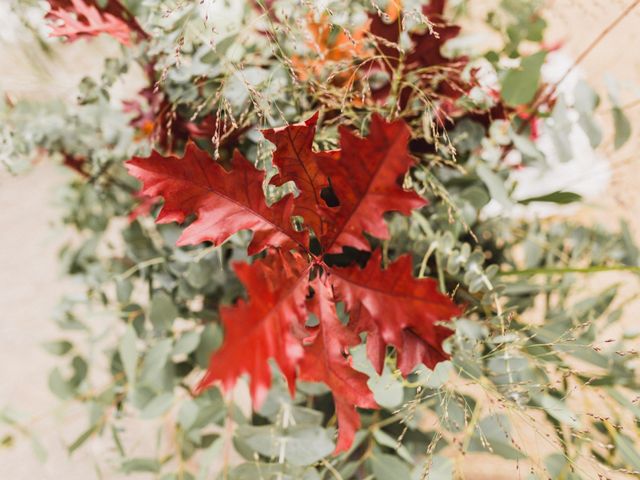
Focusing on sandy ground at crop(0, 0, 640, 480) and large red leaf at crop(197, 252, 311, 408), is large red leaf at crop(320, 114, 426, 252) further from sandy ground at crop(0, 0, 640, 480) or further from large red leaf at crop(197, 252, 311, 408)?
sandy ground at crop(0, 0, 640, 480)

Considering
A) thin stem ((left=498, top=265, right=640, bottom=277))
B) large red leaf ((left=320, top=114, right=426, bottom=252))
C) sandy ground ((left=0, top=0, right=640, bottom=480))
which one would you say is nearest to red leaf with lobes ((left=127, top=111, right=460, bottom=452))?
large red leaf ((left=320, top=114, right=426, bottom=252))

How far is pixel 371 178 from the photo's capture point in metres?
0.19

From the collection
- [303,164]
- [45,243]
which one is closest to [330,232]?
[303,164]

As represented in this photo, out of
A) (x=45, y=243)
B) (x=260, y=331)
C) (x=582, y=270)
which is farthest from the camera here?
(x=45, y=243)

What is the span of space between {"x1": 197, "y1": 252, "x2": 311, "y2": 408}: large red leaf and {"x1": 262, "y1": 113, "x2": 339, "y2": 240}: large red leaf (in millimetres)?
30

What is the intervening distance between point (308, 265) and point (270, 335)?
0.05m

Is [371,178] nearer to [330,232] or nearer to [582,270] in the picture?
[330,232]

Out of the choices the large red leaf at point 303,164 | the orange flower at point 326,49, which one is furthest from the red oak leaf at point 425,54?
the large red leaf at point 303,164

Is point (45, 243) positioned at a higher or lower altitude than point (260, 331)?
lower

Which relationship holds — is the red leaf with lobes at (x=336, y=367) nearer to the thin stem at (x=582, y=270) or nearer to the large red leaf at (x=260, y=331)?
the large red leaf at (x=260, y=331)

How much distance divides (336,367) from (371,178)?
73 millimetres

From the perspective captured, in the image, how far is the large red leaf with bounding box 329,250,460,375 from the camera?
19 centimetres

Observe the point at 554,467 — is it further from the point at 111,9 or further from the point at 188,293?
the point at 111,9

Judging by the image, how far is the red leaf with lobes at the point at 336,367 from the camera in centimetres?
20
